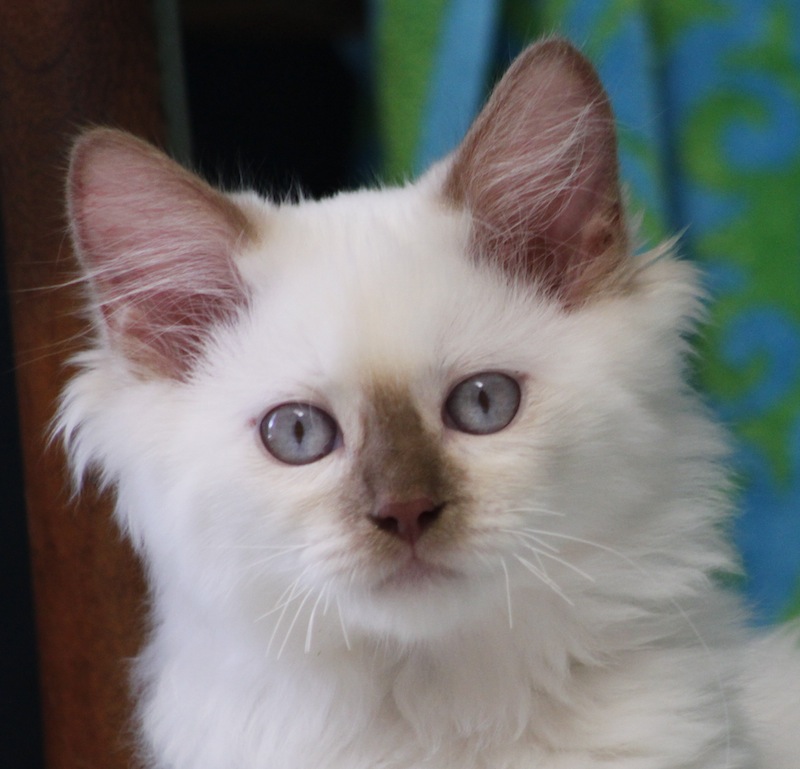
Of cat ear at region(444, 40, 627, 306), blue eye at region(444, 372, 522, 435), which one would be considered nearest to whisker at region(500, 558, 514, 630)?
blue eye at region(444, 372, 522, 435)

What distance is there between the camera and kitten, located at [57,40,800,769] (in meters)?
0.98

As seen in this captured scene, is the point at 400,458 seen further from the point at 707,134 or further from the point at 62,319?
the point at 707,134

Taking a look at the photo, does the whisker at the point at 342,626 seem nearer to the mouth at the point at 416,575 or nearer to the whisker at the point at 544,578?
the mouth at the point at 416,575

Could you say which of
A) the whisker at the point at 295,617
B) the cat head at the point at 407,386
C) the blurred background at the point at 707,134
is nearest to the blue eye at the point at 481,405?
the cat head at the point at 407,386

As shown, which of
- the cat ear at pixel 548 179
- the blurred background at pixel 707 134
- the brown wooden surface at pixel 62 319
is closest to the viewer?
the cat ear at pixel 548 179

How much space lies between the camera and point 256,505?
0.99 m

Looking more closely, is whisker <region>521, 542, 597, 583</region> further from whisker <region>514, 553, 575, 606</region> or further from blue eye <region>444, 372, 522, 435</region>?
blue eye <region>444, 372, 522, 435</region>

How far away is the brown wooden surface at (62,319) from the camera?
130cm

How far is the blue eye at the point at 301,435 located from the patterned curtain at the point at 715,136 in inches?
25.0

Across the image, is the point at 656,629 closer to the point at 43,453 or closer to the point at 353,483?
the point at 353,483

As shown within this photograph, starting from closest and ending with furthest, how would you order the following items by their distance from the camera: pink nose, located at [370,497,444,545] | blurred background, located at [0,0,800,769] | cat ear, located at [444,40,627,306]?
pink nose, located at [370,497,444,545], cat ear, located at [444,40,627,306], blurred background, located at [0,0,800,769]

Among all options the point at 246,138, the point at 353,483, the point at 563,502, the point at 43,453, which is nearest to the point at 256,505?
the point at 353,483

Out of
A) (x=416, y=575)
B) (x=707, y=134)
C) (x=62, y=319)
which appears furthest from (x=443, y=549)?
(x=707, y=134)

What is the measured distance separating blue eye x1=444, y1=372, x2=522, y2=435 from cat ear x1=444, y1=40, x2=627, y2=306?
0.57 feet
